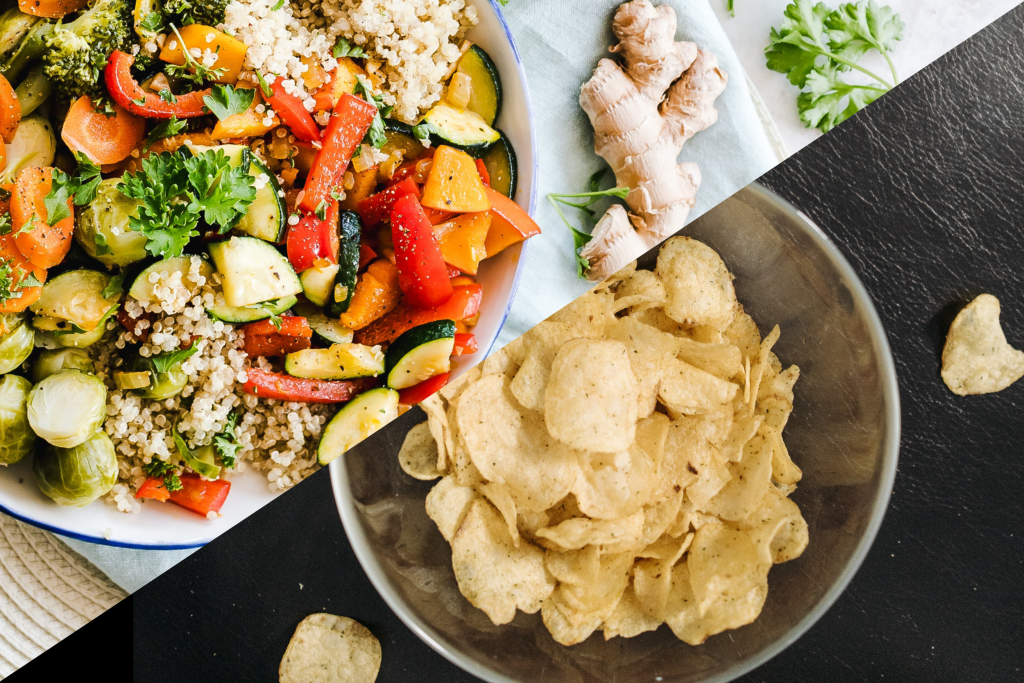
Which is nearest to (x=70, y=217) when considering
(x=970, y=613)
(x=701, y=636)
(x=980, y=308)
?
(x=701, y=636)

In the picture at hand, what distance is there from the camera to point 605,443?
1028mm

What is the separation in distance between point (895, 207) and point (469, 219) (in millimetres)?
671

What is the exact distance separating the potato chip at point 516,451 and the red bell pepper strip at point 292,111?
53 centimetres

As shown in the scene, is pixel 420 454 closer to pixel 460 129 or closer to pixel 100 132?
pixel 460 129

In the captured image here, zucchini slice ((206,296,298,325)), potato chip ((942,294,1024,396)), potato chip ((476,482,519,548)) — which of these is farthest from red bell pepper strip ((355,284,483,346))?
potato chip ((942,294,1024,396))

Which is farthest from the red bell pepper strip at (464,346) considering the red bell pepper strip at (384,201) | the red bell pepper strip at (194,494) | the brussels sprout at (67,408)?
the brussels sprout at (67,408)

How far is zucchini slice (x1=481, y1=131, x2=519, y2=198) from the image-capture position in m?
1.38

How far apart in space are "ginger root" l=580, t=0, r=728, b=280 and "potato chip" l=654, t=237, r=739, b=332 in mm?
417

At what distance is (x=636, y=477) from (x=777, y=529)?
20 centimetres

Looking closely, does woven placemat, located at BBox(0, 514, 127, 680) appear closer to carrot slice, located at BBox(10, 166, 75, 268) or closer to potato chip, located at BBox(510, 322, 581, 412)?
carrot slice, located at BBox(10, 166, 75, 268)

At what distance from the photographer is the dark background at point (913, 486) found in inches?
39.4

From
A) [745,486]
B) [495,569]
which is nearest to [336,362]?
[495,569]

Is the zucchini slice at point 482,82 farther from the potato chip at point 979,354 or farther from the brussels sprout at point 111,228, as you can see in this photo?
the potato chip at point 979,354

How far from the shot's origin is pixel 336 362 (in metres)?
1.28
